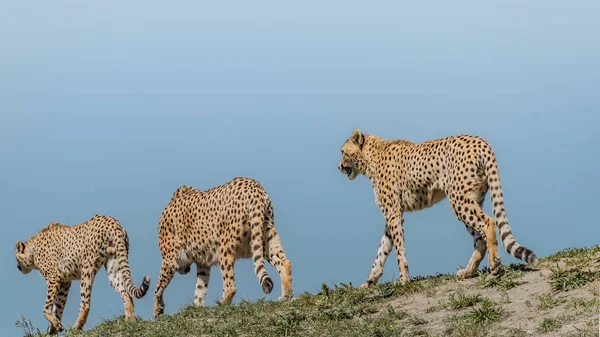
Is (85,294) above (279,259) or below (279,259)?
above

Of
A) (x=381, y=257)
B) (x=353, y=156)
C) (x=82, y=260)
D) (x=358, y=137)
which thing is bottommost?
(x=381, y=257)

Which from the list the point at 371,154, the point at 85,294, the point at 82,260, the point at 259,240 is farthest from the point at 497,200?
the point at 82,260

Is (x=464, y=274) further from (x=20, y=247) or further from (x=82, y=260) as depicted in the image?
(x=20, y=247)

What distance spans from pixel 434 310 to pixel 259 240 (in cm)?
335

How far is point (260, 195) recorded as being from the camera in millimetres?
13961

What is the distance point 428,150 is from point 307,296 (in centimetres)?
274

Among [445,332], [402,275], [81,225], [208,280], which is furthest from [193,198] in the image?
[445,332]

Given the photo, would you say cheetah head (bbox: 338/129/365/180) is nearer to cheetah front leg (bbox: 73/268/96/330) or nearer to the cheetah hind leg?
the cheetah hind leg

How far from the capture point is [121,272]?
15.8 metres

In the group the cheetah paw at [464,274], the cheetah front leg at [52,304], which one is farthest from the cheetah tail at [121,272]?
the cheetah paw at [464,274]

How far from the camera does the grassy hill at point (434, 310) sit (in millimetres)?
10344

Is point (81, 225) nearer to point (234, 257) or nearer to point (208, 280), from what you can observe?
point (208, 280)

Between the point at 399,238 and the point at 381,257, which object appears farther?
the point at 381,257

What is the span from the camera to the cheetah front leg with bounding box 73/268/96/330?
15.7 meters
